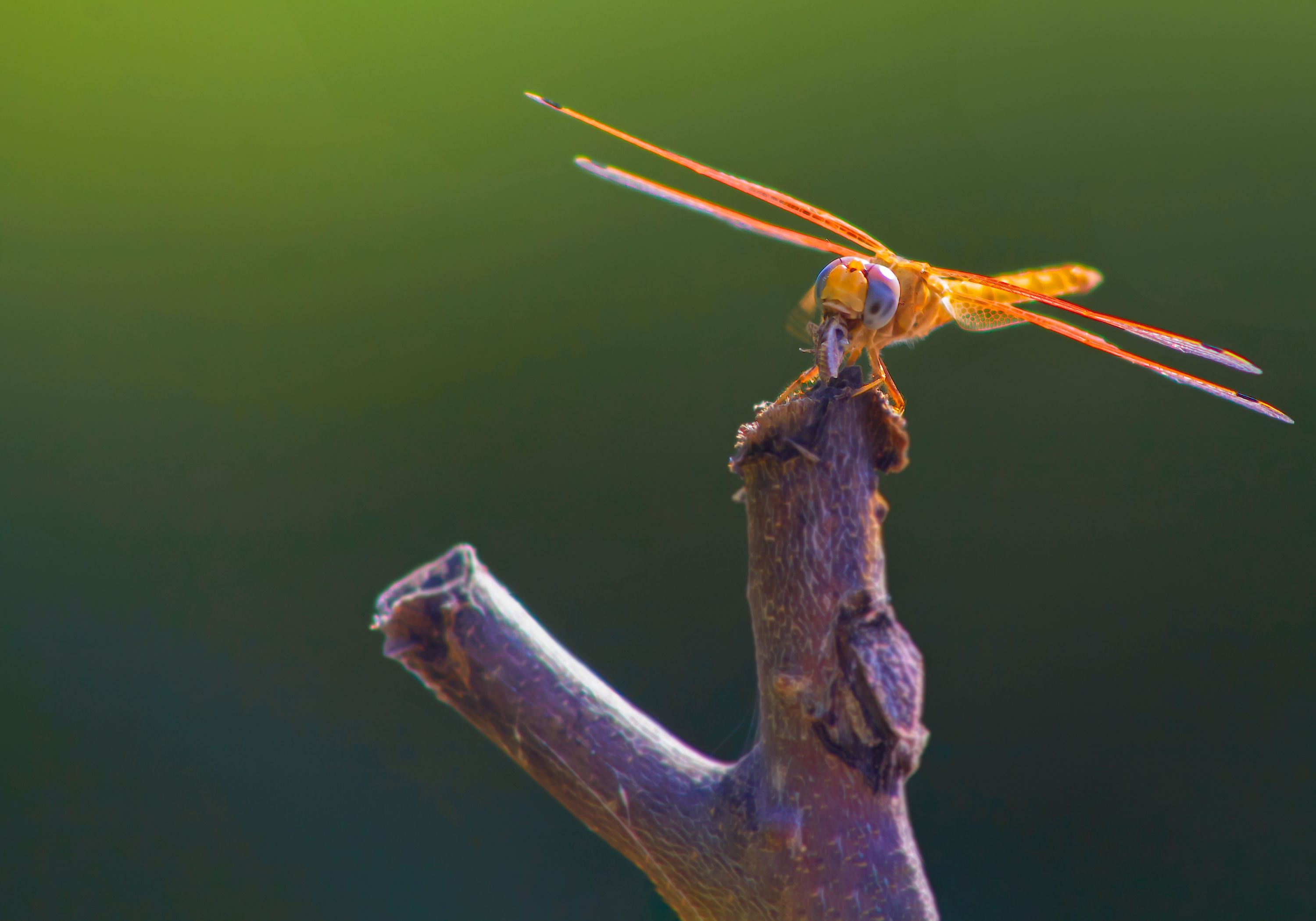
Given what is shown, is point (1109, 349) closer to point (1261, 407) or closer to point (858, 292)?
point (1261, 407)

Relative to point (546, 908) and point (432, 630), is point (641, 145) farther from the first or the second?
point (546, 908)

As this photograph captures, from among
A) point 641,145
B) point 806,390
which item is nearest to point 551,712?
point 806,390

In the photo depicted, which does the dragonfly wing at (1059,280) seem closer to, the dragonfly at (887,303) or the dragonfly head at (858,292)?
the dragonfly at (887,303)

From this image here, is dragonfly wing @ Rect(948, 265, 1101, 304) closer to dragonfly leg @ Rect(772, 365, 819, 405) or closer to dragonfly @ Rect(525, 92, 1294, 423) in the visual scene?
dragonfly @ Rect(525, 92, 1294, 423)

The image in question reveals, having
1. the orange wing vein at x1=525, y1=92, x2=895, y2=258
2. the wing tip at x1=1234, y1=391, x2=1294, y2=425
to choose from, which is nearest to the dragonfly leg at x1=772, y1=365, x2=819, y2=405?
the orange wing vein at x1=525, y1=92, x2=895, y2=258

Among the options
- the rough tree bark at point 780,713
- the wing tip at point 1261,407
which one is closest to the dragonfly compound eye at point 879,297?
the rough tree bark at point 780,713

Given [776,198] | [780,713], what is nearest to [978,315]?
[776,198]

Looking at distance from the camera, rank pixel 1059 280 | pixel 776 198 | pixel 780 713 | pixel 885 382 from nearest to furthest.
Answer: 1. pixel 780 713
2. pixel 885 382
3. pixel 776 198
4. pixel 1059 280
